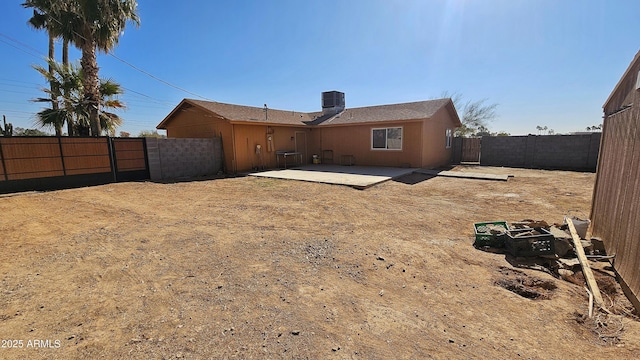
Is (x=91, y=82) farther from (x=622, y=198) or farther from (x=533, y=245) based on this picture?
(x=622, y=198)

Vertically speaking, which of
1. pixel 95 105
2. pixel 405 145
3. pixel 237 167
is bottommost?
pixel 237 167

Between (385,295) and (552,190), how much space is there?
8.03 m

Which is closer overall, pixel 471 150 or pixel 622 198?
pixel 622 198

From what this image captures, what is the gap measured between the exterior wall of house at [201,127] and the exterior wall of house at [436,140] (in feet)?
27.6

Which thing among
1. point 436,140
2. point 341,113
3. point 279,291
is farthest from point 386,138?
point 279,291

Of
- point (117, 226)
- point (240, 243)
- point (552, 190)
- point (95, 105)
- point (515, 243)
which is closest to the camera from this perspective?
point (515, 243)

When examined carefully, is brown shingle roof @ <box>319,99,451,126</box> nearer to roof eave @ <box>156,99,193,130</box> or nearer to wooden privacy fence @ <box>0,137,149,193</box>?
roof eave @ <box>156,99,193,130</box>

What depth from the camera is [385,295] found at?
105 inches

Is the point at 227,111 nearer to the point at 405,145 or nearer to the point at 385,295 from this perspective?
the point at 405,145

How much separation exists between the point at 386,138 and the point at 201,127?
860cm

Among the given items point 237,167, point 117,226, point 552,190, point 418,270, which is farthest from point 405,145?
point 117,226

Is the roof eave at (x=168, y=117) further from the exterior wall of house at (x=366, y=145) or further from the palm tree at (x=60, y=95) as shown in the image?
the exterior wall of house at (x=366, y=145)

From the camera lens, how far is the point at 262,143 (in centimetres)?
1283

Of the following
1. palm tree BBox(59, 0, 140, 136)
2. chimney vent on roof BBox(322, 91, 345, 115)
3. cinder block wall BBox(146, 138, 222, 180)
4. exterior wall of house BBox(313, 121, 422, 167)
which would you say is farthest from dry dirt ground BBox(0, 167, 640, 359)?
chimney vent on roof BBox(322, 91, 345, 115)
